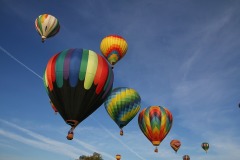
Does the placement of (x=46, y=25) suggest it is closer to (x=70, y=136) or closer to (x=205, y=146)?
(x=70, y=136)

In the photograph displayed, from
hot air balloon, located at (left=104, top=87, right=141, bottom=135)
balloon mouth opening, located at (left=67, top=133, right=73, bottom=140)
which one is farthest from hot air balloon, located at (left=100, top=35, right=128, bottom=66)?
balloon mouth opening, located at (left=67, top=133, right=73, bottom=140)

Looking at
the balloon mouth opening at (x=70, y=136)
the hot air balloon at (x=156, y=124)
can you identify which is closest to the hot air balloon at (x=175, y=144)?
the hot air balloon at (x=156, y=124)

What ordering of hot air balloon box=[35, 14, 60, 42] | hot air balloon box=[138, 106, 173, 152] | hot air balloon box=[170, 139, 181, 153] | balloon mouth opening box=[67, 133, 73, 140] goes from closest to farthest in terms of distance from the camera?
1. balloon mouth opening box=[67, 133, 73, 140]
2. hot air balloon box=[138, 106, 173, 152]
3. hot air balloon box=[35, 14, 60, 42]
4. hot air balloon box=[170, 139, 181, 153]

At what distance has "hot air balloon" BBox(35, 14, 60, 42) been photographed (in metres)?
36.9

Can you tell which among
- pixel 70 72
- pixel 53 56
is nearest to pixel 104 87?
pixel 70 72

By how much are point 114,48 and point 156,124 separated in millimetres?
10959

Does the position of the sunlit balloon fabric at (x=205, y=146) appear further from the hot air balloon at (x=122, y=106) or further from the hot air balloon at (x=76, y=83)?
the hot air balloon at (x=76, y=83)

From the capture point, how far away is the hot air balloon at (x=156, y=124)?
117 feet

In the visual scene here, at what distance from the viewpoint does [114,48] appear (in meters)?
37.7

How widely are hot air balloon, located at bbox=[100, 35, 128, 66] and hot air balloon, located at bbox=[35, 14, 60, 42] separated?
6.78 metres

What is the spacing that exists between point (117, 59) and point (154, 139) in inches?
437

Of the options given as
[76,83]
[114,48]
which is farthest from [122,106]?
[76,83]

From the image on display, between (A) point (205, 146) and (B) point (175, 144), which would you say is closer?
(B) point (175, 144)

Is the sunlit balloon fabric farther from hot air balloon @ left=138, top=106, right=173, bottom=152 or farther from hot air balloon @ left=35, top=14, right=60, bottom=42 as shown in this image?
hot air balloon @ left=35, top=14, right=60, bottom=42
